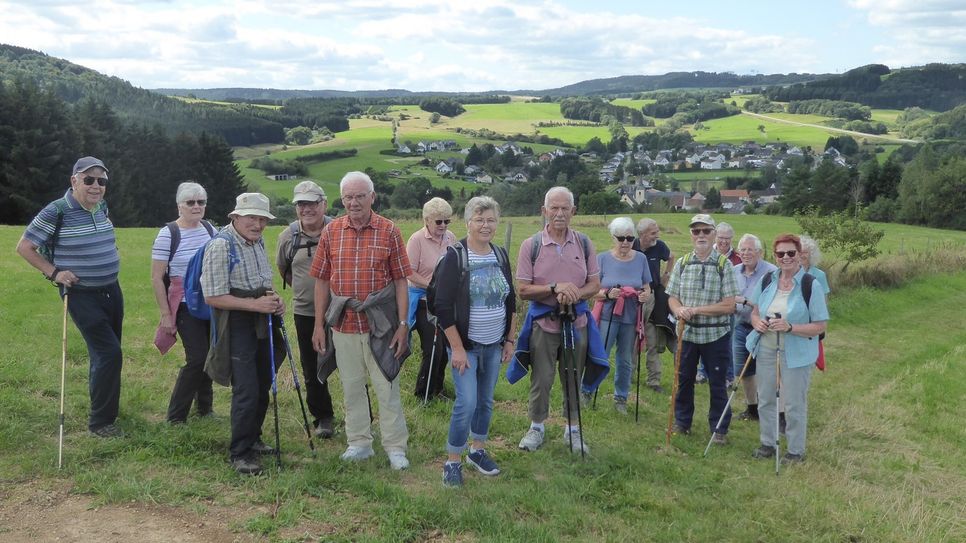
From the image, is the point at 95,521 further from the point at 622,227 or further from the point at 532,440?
the point at 622,227

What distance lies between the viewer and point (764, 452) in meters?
6.50

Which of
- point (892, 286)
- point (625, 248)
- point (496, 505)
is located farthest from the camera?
point (892, 286)

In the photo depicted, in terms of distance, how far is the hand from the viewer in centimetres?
522

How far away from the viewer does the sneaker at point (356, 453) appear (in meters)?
5.38

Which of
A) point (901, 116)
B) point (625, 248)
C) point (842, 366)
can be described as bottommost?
point (842, 366)

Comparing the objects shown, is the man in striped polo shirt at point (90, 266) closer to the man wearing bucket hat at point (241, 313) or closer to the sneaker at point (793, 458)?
the man wearing bucket hat at point (241, 313)

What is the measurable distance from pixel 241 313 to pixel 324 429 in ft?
4.85

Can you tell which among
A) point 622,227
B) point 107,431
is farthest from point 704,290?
point 107,431

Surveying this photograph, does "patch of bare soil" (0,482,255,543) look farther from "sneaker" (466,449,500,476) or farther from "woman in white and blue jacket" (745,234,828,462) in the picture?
"woman in white and blue jacket" (745,234,828,462)

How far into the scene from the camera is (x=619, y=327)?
7637 mm

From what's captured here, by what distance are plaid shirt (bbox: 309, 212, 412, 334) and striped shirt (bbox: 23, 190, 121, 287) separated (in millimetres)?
1761

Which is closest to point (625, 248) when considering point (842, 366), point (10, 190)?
point (842, 366)

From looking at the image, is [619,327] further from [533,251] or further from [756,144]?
[756,144]

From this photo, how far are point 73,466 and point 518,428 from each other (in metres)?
3.71
